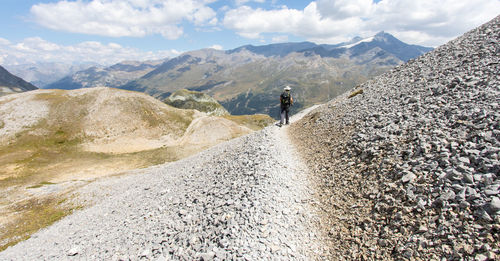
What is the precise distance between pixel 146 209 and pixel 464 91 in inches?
1016

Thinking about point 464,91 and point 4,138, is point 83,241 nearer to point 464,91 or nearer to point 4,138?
point 464,91

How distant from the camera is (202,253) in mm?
10516

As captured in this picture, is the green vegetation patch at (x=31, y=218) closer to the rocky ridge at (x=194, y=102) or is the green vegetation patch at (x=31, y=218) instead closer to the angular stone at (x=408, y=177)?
the angular stone at (x=408, y=177)

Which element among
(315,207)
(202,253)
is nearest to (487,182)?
(315,207)

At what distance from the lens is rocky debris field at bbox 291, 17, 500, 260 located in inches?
324

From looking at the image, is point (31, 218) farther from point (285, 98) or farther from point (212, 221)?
point (285, 98)

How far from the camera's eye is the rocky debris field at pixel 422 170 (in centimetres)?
823

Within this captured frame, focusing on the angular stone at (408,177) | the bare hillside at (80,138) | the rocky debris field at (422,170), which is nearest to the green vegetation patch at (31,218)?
the bare hillside at (80,138)

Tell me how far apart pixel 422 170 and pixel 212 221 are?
37.1 feet

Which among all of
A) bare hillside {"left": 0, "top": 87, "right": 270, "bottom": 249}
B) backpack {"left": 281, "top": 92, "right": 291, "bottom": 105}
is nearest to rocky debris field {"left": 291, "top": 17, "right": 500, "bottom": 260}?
backpack {"left": 281, "top": 92, "right": 291, "bottom": 105}

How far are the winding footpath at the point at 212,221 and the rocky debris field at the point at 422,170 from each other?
174cm

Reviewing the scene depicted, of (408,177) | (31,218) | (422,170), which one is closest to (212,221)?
(408,177)

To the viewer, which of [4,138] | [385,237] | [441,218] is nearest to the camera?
[441,218]

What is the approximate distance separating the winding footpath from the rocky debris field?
5.72ft
